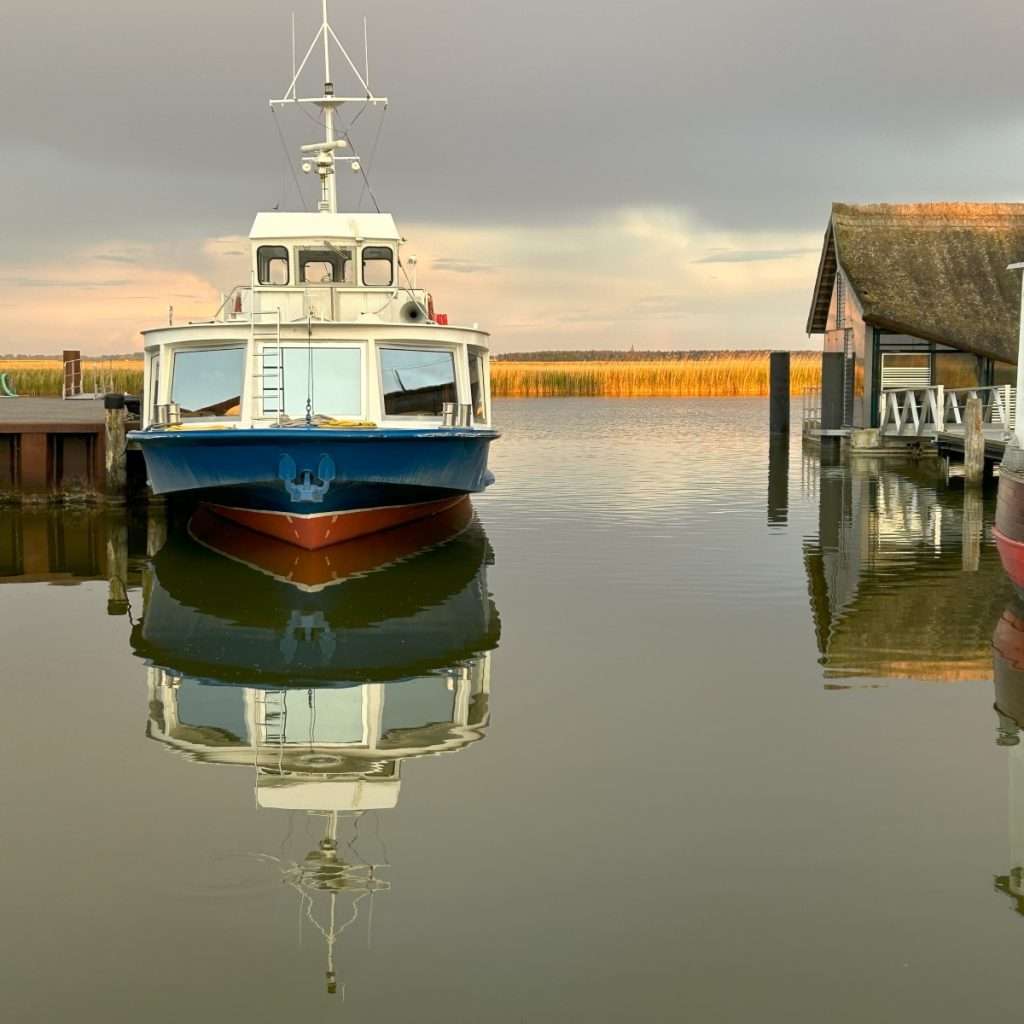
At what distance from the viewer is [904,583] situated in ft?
56.2

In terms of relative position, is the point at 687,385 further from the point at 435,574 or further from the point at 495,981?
the point at 495,981

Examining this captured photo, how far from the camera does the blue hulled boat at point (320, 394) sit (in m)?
18.2

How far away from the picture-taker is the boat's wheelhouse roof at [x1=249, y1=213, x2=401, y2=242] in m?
22.0

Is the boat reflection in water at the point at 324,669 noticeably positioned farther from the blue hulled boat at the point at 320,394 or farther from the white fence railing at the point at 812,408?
the white fence railing at the point at 812,408

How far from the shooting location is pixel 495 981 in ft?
20.0

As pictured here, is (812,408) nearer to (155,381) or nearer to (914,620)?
(155,381)

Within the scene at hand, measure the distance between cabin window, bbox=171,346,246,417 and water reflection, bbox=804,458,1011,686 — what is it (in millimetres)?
8616

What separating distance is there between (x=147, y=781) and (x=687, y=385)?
227ft

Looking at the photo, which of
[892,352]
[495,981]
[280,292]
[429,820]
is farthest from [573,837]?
[892,352]

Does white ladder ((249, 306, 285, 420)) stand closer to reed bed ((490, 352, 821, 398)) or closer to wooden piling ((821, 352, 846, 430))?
wooden piling ((821, 352, 846, 430))

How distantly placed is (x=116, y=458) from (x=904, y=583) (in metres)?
15.2

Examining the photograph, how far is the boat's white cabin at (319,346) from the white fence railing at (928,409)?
15.5 metres

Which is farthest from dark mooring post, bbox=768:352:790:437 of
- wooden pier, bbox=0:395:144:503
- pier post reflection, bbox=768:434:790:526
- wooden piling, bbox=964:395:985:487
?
wooden pier, bbox=0:395:144:503

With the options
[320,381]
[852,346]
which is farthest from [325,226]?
[852,346]
